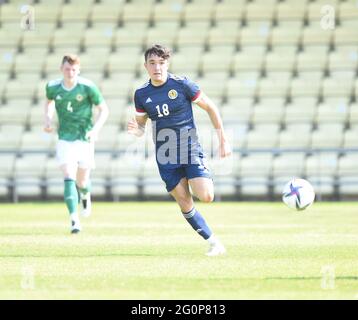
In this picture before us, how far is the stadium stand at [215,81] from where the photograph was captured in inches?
872

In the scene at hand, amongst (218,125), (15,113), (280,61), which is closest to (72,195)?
(218,125)

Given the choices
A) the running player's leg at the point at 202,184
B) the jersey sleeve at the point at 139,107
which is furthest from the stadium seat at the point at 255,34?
the running player's leg at the point at 202,184

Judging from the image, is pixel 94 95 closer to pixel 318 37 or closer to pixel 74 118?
pixel 74 118

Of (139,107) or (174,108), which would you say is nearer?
(174,108)

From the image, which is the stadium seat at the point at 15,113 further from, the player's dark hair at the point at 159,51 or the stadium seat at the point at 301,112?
the player's dark hair at the point at 159,51

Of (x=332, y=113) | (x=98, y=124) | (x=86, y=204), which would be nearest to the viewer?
(x=98, y=124)

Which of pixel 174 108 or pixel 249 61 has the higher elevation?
pixel 249 61

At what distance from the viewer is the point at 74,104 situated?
14336 millimetres

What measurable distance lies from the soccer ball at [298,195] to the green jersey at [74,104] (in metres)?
3.34

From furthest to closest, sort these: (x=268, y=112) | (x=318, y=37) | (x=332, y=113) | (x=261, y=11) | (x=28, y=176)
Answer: (x=261, y=11) → (x=318, y=37) → (x=268, y=112) → (x=332, y=113) → (x=28, y=176)

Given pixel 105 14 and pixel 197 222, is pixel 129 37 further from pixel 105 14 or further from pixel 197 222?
pixel 197 222

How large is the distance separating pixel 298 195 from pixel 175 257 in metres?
2.22

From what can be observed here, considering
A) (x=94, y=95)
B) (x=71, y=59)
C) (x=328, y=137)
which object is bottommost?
(x=94, y=95)
